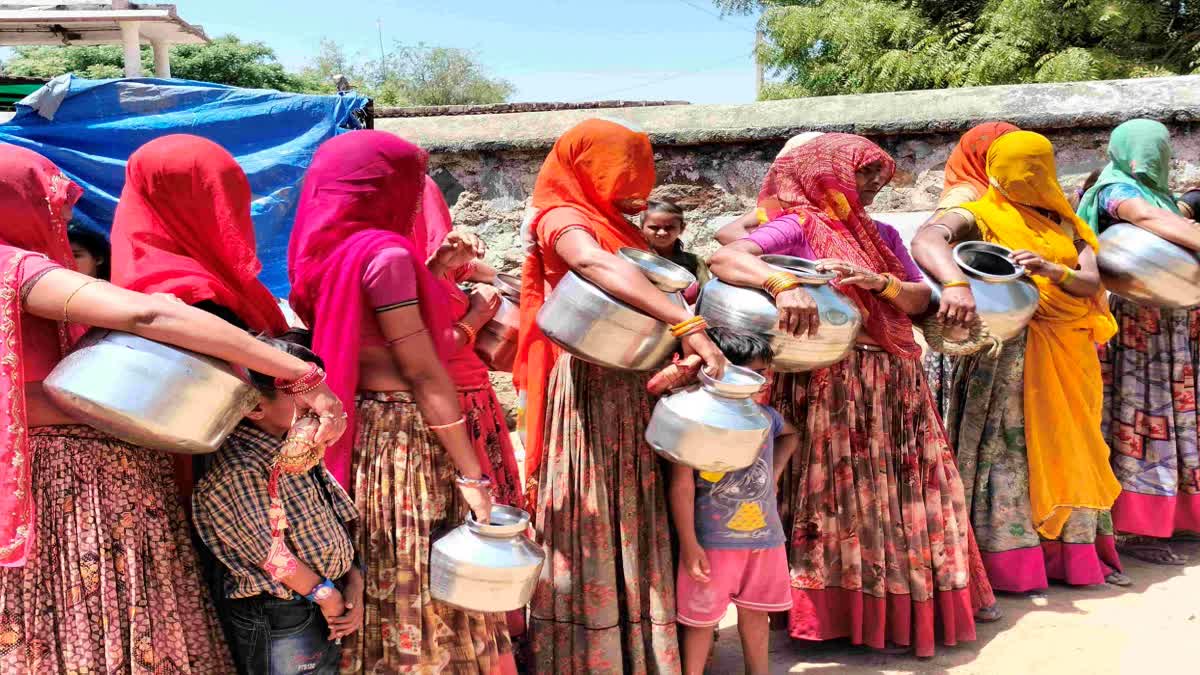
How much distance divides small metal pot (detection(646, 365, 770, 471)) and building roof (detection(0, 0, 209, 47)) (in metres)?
10.4

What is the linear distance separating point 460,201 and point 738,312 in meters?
2.77

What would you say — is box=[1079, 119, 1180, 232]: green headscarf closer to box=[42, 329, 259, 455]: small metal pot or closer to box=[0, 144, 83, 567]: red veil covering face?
box=[42, 329, 259, 455]: small metal pot

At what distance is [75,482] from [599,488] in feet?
A: 4.44

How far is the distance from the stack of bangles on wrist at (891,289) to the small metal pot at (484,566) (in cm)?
157

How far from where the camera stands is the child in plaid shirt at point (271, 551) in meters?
2.26

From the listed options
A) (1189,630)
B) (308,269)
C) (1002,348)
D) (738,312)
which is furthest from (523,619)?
(1189,630)

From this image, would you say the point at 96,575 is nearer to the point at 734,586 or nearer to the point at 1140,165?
the point at 734,586

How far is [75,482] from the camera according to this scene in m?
2.18

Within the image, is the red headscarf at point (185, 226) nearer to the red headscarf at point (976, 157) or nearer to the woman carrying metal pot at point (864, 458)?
the woman carrying metal pot at point (864, 458)

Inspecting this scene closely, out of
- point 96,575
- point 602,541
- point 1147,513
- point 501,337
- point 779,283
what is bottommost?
point 1147,513

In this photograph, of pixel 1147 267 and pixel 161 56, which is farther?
pixel 161 56

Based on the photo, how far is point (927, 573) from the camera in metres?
3.59

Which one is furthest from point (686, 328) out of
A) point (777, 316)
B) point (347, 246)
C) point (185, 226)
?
point (185, 226)

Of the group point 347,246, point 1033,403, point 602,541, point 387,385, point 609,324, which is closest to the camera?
point 347,246
